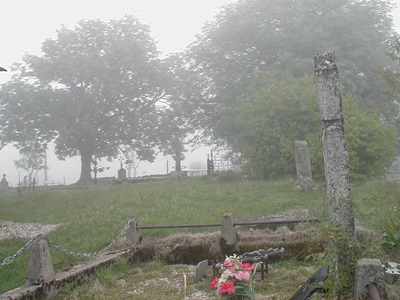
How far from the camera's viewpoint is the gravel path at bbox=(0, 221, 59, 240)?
515 inches

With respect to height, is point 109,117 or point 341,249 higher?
point 109,117

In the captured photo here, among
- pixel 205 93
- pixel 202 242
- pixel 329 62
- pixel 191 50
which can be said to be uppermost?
pixel 191 50

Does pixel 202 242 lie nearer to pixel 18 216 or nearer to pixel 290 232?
pixel 290 232

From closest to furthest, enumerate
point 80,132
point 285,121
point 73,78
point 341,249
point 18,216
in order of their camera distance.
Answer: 1. point 341,249
2. point 18,216
3. point 285,121
4. point 80,132
5. point 73,78

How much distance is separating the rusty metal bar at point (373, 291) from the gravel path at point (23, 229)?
10.4 metres

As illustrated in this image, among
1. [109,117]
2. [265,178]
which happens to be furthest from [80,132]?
[265,178]

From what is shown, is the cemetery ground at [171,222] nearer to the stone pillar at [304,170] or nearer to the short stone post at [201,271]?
the short stone post at [201,271]

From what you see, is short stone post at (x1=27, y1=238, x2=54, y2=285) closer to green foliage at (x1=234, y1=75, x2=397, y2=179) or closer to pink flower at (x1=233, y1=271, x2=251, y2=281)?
pink flower at (x1=233, y1=271, x2=251, y2=281)

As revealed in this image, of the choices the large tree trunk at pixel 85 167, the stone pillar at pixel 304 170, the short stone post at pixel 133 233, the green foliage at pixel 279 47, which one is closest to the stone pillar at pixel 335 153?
the short stone post at pixel 133 233

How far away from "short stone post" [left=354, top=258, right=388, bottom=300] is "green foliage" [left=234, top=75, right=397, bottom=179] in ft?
47.5

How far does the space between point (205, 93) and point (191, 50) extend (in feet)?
11.6

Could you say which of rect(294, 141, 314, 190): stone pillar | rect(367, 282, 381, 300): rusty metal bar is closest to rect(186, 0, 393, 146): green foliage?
rect(294, 141, 314, 190): stone pillar

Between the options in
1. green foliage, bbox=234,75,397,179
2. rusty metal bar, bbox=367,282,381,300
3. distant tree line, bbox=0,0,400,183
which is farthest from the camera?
distant tree line, bbox=0,0,400,183

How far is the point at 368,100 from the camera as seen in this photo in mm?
27828
